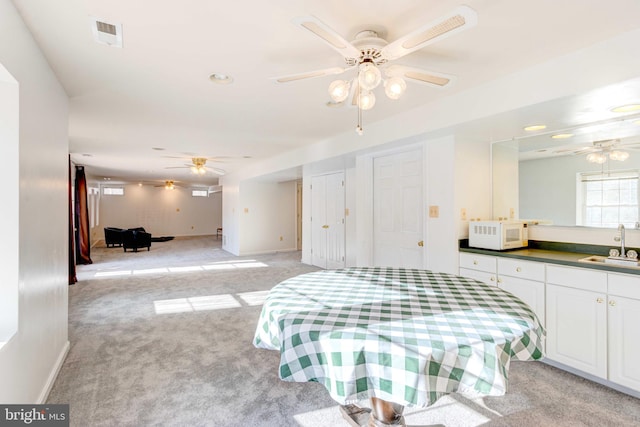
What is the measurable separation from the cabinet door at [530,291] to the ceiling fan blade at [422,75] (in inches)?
68.8

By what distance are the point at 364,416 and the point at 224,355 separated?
4.50 feet

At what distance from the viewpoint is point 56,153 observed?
2.43 meters

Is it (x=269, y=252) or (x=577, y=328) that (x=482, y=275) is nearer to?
(x=577, y=328)

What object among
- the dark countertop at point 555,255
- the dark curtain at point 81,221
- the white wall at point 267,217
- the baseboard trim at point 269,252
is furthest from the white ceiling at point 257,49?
the baseboard trim at point 269,252

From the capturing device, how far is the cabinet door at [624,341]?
198 cm

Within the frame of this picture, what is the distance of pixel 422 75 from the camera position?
6.28ft

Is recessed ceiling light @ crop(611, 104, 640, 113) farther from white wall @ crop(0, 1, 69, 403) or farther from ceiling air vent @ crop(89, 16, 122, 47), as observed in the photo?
white wall @ crop(0, 1, 69, 403)

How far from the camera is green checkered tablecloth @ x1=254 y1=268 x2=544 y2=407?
3.12ft

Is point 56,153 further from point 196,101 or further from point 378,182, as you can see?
point 378,182

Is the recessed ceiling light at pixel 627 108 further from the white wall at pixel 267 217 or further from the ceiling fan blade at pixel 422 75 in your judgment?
the white wall at pixel 267 217

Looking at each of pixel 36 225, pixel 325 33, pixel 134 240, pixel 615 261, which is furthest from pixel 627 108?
pixel 134 240

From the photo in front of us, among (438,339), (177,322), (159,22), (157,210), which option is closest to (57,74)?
(159,22)

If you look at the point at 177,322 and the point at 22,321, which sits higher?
the point at 22,321

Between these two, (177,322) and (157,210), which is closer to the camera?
(177,322)
